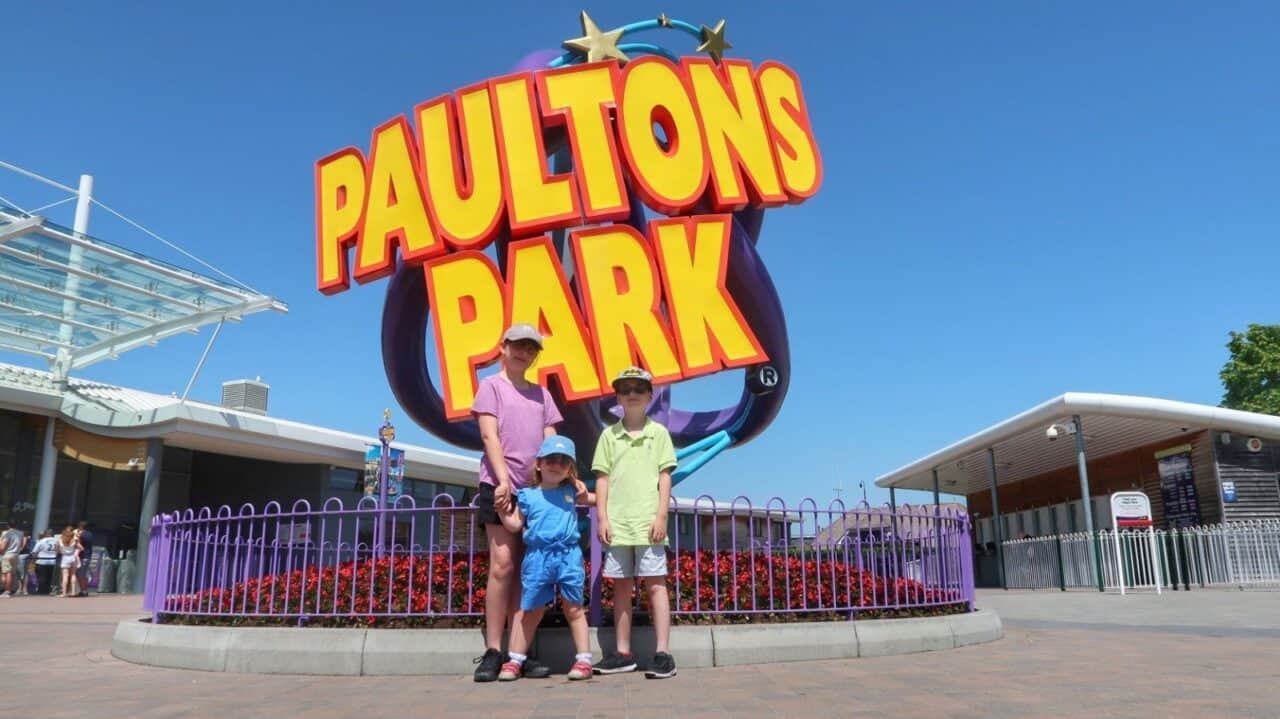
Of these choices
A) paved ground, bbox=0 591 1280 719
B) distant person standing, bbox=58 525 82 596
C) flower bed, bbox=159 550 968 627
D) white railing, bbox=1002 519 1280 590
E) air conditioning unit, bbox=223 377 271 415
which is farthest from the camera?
air conditioning unit, bbox=223 377 271 415

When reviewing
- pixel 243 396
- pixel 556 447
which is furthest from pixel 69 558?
pixel 556 447

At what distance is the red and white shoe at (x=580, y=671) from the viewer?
527cm

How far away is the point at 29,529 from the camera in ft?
72.5

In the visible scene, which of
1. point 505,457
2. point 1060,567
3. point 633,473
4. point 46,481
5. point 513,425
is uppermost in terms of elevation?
point 46,481

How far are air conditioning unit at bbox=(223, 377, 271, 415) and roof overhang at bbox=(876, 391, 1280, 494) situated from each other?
19.4 meters

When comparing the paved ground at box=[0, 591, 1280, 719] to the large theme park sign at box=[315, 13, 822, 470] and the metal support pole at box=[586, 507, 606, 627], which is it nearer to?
the metal support pole at box=[586, 507, 606, 627]

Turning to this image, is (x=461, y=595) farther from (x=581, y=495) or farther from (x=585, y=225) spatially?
(x=585, y=225)

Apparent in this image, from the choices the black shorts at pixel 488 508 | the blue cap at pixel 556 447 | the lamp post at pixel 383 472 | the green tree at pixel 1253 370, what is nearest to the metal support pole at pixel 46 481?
the lamp post at pixel 383 472

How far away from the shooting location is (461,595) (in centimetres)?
653

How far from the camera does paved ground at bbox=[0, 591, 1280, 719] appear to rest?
4383mm

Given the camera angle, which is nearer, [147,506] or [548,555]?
[548,555]

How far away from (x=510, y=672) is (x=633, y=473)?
1333 mm

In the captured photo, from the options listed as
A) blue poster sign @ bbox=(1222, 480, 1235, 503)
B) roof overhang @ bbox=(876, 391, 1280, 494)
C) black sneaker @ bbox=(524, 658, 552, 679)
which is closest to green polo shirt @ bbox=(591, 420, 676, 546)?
black sneaker @ bbox=(524, 658, 552, 679)

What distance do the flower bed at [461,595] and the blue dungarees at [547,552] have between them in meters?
1.03
